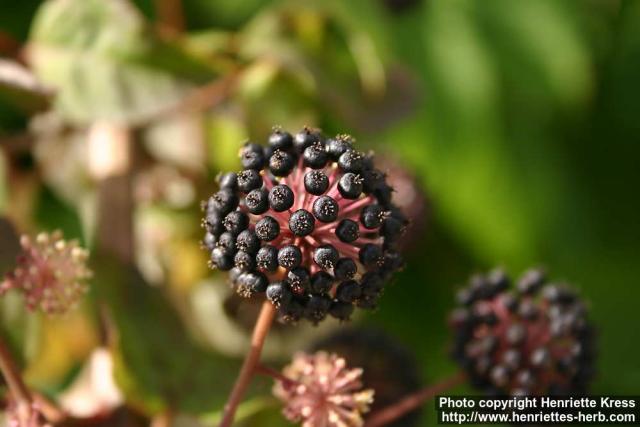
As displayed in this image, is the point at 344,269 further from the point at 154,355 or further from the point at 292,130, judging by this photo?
the point at 292,130

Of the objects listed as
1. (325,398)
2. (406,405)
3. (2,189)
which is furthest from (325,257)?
(2,189)

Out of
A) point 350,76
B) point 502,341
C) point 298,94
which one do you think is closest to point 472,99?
point 350,76

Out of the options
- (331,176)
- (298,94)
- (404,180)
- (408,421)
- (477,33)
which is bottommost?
(408,421)

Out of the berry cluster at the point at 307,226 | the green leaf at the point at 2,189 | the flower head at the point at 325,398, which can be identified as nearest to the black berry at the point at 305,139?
the berry cluster at the point at 307,226

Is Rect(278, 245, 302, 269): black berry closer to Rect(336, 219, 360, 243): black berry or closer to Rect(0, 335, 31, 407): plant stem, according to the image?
Rect(336, 219, 360, 243): black berry

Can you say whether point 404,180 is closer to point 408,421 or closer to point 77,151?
point 408,421
